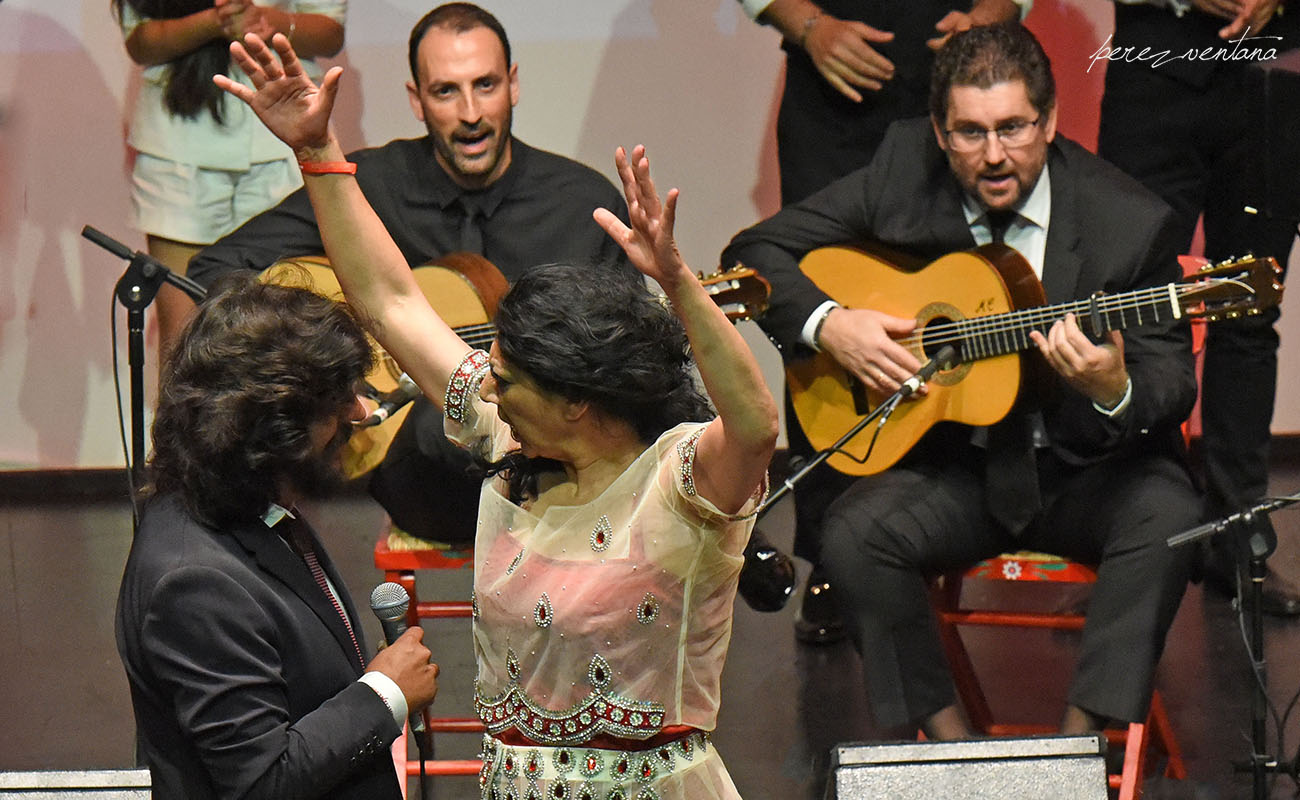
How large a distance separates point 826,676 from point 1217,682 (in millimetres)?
973

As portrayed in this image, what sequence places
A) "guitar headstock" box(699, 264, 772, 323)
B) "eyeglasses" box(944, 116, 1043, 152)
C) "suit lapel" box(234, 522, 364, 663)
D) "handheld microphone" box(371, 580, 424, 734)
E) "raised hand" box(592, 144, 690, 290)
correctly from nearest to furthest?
"raised hand" box(592, 144, 690, 290) → "suit lapel" box(234, 522, 364, 663) → "handheld microphone" box(371, 580, 424, 734) → "eyeglasses" box(944, 116, 1043, 152) → "guitar headstock" box(699, 264, 772, 323)

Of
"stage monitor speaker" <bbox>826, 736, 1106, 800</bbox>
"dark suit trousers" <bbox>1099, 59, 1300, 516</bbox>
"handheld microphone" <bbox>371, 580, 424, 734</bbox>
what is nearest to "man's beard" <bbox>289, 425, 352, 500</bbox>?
"handheld microphone" <bbox>371, 580, 424, 734</bbox>

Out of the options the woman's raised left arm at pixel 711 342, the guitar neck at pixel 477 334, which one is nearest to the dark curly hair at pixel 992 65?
the guitar neck at pixel 477 334

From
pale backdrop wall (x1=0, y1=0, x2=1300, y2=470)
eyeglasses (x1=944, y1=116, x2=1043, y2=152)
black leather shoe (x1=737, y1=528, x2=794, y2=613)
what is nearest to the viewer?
black leather shoe (x1=737, y1=528, x2=794, y2=613)

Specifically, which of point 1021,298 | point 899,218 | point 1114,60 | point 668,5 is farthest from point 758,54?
point 1021,298

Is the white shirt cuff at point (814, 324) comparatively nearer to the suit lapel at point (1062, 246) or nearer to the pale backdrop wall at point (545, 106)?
the suit lapel at point (1062, 246)

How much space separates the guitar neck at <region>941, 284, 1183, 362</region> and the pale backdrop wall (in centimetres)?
205

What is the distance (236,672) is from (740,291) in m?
2.05

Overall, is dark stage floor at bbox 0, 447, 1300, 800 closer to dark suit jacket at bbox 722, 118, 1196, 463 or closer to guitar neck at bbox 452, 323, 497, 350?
dark suit jacket at bbox 722, 118, 1196, 463

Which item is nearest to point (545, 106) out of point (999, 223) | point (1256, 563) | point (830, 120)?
point (830, 120)

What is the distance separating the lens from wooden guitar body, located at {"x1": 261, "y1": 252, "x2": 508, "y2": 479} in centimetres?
368

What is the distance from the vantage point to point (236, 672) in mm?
1953

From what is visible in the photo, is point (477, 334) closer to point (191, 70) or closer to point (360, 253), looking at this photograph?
point (360, 253)

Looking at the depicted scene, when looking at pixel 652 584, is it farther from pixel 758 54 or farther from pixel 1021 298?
pixel 758 54
